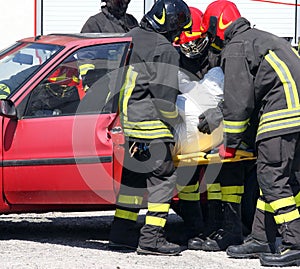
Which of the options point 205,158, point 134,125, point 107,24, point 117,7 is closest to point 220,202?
point 205,158

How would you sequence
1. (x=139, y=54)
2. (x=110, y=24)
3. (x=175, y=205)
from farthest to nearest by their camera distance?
(x=110, y=24) < (x=175, y=205) < (x=139, y=54)

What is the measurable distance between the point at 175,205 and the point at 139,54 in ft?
4.65

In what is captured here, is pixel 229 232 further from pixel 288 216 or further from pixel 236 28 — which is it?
pixel 236 28

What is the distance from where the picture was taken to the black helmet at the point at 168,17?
7227mm

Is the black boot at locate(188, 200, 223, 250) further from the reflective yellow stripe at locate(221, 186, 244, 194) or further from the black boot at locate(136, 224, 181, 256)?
the black boot at locate(136, 224, 181, 256)

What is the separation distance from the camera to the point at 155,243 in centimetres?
718

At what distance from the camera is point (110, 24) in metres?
9.18

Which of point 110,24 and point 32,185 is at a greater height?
point 110,24

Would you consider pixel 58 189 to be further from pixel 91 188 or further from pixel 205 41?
pixel 205 41

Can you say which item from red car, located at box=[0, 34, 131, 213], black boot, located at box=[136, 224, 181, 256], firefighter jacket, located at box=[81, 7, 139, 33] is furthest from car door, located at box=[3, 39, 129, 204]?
firefighter jacket, located at box=[81, 7, 139, 33]

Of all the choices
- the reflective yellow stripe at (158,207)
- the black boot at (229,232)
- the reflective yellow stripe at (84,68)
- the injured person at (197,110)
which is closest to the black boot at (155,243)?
the reflective yellow stripe at (158,207)

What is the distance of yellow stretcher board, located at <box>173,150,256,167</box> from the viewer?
288 inches

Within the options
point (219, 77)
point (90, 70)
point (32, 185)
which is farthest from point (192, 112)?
point (32, 185)

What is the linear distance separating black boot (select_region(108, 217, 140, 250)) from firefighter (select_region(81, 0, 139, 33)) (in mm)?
2321
